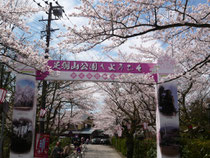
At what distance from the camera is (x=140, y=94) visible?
1116 cm

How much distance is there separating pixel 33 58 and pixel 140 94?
5834 millimetres

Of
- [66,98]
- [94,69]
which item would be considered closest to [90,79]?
[94,69]

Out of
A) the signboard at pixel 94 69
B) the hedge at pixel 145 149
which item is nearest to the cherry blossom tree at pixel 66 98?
the signboard at pixel 94 69

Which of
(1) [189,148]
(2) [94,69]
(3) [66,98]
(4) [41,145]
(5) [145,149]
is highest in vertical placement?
(2) [94,69]

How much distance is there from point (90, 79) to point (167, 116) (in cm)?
386

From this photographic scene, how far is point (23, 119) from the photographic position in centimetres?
962

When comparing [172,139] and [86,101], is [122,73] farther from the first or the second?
[86,101]

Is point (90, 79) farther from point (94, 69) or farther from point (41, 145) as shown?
point (41, 145)

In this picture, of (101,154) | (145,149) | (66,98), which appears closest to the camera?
(145,149)

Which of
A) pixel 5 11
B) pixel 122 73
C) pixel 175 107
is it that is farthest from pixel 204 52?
pixel 5 11

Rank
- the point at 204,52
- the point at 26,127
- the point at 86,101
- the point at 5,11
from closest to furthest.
Result: the point at 5,11, the point at 204,52, the point at 26,127, the point at 86,101

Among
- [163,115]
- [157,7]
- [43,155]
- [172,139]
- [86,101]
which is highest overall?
[157,7]

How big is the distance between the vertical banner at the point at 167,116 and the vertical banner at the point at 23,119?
570 cm

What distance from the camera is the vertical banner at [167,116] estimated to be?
370 inches
